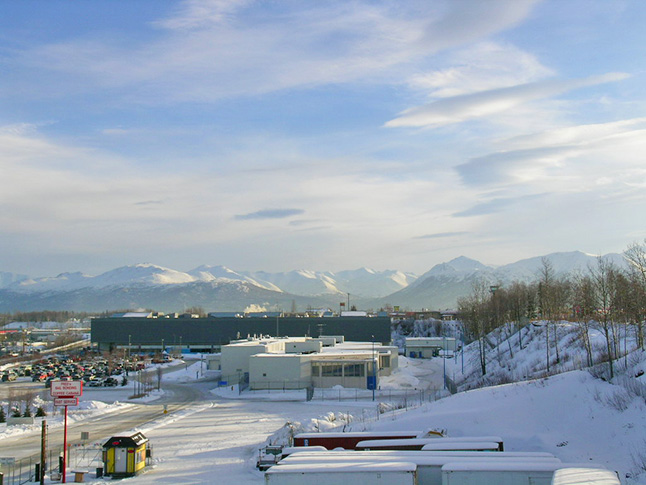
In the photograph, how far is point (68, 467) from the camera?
27516mm

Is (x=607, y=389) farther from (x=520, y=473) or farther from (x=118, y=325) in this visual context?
(x=118, y=325)

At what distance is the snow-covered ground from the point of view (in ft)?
74.0

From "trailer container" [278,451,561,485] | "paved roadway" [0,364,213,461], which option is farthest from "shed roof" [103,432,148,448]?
"trailer container" [278,451,561,485]

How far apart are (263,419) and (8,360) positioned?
86.3 metres

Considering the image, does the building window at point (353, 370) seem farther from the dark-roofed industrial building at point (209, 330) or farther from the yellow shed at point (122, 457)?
the dark-roofed industrial building at point (209, 330)

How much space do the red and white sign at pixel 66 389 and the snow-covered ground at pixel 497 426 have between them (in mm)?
3810

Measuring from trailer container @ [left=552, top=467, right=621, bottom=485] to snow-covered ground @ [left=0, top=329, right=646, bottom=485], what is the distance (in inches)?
129

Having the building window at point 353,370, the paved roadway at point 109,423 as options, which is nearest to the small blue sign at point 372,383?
the building window at point 353,370

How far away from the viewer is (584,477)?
15578 mm

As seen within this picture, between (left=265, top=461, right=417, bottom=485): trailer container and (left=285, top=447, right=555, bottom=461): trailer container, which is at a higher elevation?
(left=265, top=461, right=417, bottom=485): trailer container

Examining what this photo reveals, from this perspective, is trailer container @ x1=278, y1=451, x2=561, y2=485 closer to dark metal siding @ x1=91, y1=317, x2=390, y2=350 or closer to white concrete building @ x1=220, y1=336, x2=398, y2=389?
white concrete building @ x1=220, y1=336, x2=398, y2=389

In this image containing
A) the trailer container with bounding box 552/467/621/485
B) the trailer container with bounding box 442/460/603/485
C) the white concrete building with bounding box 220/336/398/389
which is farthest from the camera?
the white concrete building with bounding box 220/336/398/389

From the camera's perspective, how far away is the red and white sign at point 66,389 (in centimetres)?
2577

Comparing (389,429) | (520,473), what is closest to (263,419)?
(389,429)
